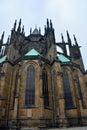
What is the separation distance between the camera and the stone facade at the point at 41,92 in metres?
16.6

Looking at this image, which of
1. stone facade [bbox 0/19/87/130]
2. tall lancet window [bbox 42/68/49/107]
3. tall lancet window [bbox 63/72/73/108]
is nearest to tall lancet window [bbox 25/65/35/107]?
stone facade [bbox 0/19/87/130]

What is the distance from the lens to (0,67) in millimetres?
22562

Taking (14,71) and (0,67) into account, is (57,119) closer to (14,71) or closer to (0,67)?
(14,71)

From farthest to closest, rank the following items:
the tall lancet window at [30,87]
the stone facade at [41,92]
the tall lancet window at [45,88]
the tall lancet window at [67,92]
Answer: the tall lancet window at [67,92], the tall lancet window at [45,88], the tall lancet window at [30,87], the stone facade at [41,92]

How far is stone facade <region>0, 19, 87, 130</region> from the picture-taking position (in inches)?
655

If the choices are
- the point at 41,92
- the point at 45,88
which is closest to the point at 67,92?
the point at 45,88

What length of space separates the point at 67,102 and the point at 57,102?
2533mm

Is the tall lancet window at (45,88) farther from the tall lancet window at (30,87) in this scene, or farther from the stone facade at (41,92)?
the tall lancet window at (30,87)

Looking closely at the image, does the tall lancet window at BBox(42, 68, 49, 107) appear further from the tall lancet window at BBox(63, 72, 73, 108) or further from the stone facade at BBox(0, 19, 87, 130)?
the tall lancet window at BBox(63, 72, 73, 108)

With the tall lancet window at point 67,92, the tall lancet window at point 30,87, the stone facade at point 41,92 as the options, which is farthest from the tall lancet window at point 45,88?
the tall lancet window at point 67,92

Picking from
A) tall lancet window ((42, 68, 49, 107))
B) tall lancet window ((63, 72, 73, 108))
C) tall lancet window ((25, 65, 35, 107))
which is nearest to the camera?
tall lancet window ((25, 65, 35, 107))

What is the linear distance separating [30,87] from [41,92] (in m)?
2.00

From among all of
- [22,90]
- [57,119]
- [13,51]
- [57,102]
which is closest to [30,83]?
[22,90]

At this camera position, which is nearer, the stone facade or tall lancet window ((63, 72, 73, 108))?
the stone facade
